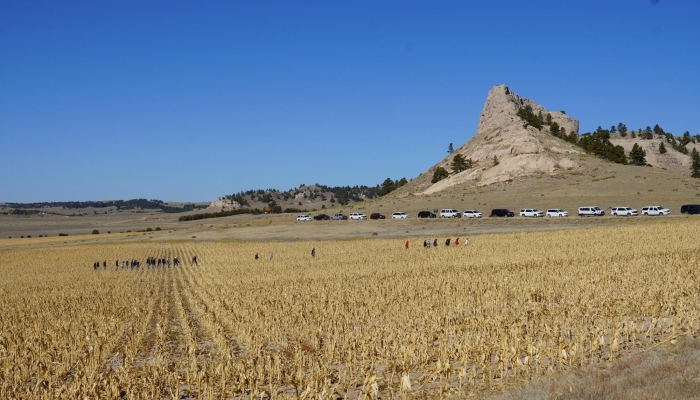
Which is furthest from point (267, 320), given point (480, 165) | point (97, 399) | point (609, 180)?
point (480, 165)

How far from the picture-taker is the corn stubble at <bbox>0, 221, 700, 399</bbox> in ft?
38.0

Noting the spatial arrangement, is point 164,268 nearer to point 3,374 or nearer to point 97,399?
point 3,374

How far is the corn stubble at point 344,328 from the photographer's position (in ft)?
38.0

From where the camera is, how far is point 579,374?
11.1 m

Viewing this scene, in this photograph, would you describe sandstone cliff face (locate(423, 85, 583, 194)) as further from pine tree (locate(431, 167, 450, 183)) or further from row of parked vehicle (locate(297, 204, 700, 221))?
row of parked vehicle (locate(297, 204, 700, 221))

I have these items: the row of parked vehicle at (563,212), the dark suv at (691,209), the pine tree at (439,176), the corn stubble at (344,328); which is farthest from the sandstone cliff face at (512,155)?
the corn stubble at (344,328)

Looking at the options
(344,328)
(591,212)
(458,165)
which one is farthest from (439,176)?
(344,328)

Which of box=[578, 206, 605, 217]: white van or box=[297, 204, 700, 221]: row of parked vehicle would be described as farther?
box=[578, 206, 605, 217]: white van

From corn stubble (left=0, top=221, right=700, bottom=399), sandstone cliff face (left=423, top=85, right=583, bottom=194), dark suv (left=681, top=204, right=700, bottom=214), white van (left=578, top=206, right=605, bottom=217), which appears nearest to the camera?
corn stubble (left=0, top=221, right=700, bottom=399)

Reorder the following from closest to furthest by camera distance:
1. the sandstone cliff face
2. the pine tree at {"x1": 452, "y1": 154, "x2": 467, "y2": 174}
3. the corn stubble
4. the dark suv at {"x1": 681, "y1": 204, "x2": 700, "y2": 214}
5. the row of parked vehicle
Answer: the corn stubble, the dark suv at {"x1": 681, "y1": 204, "x2": 700, "y2": 214}, the row of parked vehicle, the sandstone cliff face, the pine tree at {"x1": 452, "y1": 154, "x2": 467, "y2": 174}

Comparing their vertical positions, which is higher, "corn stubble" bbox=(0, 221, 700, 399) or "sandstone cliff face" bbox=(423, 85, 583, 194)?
"sandstone cliff face" bbox=(423, 85, 583, 194)

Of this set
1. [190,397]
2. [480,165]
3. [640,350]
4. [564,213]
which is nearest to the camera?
[190,397]

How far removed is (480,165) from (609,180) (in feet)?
134

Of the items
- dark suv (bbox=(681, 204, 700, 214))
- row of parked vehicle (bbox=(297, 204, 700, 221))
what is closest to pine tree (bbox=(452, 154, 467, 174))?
row of parked vehicle (bbox=(297, 204, 700, 221))
